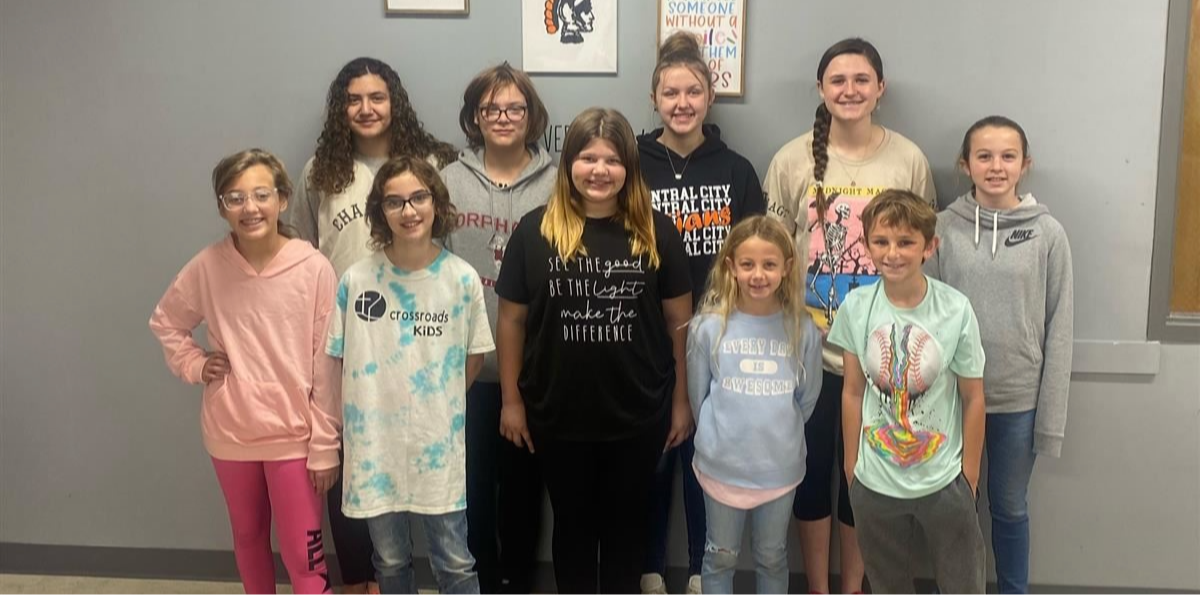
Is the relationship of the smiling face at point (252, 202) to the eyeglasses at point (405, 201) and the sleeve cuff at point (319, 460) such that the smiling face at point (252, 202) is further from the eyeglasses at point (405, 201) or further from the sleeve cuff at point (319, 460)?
the sleeve cuff at point (319, 460)

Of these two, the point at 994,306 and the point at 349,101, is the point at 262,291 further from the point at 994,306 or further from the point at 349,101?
the point at 994,306

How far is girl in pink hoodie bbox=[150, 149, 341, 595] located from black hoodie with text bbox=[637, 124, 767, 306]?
33.4 inches

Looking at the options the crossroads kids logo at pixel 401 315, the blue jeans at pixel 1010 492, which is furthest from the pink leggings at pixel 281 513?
the blue jeans at pixel 1010 492

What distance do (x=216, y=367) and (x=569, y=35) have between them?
125 cm

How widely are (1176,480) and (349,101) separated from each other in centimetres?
249

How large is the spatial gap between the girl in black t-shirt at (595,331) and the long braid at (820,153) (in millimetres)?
408

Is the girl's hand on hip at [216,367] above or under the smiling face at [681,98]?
under

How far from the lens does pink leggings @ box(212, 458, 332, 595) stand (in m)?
1.97

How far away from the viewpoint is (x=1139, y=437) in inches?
94.1

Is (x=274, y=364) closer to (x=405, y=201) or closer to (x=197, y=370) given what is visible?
(x=197, y=370)

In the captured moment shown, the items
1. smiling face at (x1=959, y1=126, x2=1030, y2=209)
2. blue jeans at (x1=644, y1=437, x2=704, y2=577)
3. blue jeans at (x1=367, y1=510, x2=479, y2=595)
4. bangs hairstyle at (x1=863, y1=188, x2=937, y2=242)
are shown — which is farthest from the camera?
blue jeans at (x1=644, y1=437, x2=704, y2=577)

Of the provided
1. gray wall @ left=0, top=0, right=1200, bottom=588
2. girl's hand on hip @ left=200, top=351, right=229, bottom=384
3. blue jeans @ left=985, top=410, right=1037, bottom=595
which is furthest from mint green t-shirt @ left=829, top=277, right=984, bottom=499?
girl's hand on hip @ left=200, top=351, right=229, bottom=384

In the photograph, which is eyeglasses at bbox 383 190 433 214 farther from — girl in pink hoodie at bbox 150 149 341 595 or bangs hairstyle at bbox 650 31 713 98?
bangs hairstyle at bbox 650 31 713 98

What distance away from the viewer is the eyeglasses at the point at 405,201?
6.10 feet
